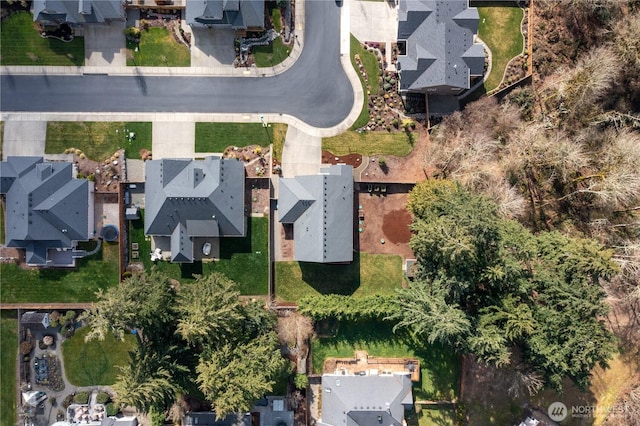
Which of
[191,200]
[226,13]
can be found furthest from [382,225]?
[226,13]

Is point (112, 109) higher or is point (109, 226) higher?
point (112, 109)

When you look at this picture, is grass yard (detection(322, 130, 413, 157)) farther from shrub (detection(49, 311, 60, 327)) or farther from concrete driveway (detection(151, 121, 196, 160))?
shrub (detection(49, 311, 60, 327))

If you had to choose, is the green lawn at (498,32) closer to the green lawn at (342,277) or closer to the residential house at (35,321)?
the green lawn at (342,277)

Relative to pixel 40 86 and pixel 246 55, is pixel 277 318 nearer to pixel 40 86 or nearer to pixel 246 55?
pixel 246 55

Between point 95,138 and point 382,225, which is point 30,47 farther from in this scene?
point 382,225

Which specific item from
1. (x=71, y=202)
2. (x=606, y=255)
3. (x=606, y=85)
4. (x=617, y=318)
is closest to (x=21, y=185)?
(x=71, y=202)

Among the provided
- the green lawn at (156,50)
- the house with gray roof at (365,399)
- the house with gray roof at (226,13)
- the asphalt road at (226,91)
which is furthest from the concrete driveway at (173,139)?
the house with gray roof at (365,399)

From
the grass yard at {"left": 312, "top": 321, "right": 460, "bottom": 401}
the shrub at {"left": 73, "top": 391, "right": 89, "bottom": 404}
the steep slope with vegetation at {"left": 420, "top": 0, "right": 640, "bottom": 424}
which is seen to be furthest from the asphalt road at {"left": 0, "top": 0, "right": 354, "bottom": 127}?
the shrub at {"left": 73, "top": 391, "right": 89, "bottom": 404}
